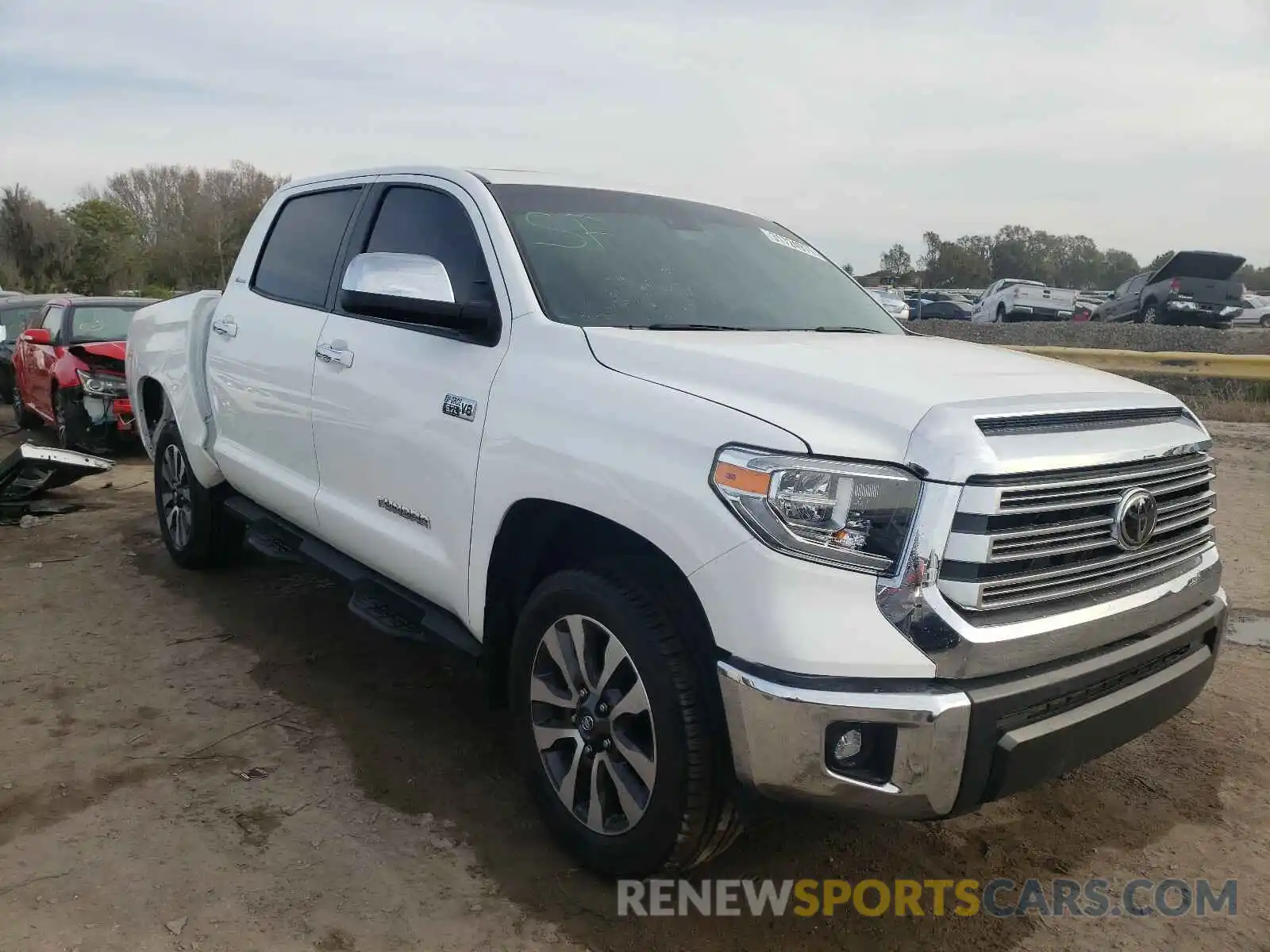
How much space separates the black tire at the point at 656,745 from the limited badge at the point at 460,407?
57 centimetres

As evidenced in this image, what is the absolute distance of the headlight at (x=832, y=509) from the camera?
7.09ft

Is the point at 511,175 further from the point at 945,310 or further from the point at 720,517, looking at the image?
the point at 945,310

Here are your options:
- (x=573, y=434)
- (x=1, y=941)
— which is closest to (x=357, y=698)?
(x=1, y=941)

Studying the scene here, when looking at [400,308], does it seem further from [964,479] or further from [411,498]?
[964,479]

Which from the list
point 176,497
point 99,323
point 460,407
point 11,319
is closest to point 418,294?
point 460,407

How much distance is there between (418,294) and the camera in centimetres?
302

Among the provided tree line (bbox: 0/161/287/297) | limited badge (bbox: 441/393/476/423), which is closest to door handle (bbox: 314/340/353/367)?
limited badge (bbox: 441/393/476/423)

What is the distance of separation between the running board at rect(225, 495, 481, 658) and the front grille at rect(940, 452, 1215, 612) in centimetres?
157

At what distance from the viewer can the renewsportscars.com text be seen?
2.66 meters

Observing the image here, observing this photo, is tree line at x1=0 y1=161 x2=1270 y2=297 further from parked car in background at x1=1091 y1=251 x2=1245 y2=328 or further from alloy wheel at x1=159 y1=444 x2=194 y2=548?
alloy wheel at x1=159 y1=444 x2=194 y2=548

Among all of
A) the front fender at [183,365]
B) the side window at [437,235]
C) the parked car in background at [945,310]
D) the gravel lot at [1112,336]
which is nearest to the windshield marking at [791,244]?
the side window at [437,235]

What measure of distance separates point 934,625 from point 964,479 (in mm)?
319

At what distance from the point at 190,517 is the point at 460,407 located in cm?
296

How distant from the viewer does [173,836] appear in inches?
114
